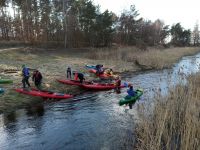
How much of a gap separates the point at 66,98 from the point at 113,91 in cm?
436

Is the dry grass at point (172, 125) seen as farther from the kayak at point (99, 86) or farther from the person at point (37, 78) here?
the person at point (37, 78)

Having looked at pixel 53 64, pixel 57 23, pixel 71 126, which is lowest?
pixel 71 126

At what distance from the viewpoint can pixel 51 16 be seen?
51500 millimetres

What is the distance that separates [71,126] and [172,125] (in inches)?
209

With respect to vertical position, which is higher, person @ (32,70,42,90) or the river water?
person @ (32,70,42,90)

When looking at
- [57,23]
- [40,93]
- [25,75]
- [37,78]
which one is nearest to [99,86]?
[37,78]

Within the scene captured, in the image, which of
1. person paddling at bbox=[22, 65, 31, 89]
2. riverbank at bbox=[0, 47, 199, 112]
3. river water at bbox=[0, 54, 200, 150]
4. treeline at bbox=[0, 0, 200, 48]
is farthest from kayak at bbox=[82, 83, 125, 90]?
treeline at bbox=[0, 0, 200, 48]

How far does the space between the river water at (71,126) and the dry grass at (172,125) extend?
0.99 metres

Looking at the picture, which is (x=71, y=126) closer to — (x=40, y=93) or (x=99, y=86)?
(x=40, y=93)

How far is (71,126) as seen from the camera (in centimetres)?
1320

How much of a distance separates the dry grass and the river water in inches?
39.0

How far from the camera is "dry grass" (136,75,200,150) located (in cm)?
763

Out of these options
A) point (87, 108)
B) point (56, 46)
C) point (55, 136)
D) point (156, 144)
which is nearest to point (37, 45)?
point (56, 46)

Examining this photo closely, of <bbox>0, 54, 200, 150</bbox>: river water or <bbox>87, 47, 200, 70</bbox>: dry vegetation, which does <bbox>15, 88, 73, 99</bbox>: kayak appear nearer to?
<bbox>0, 54, 200, 150</bbox>: river water
